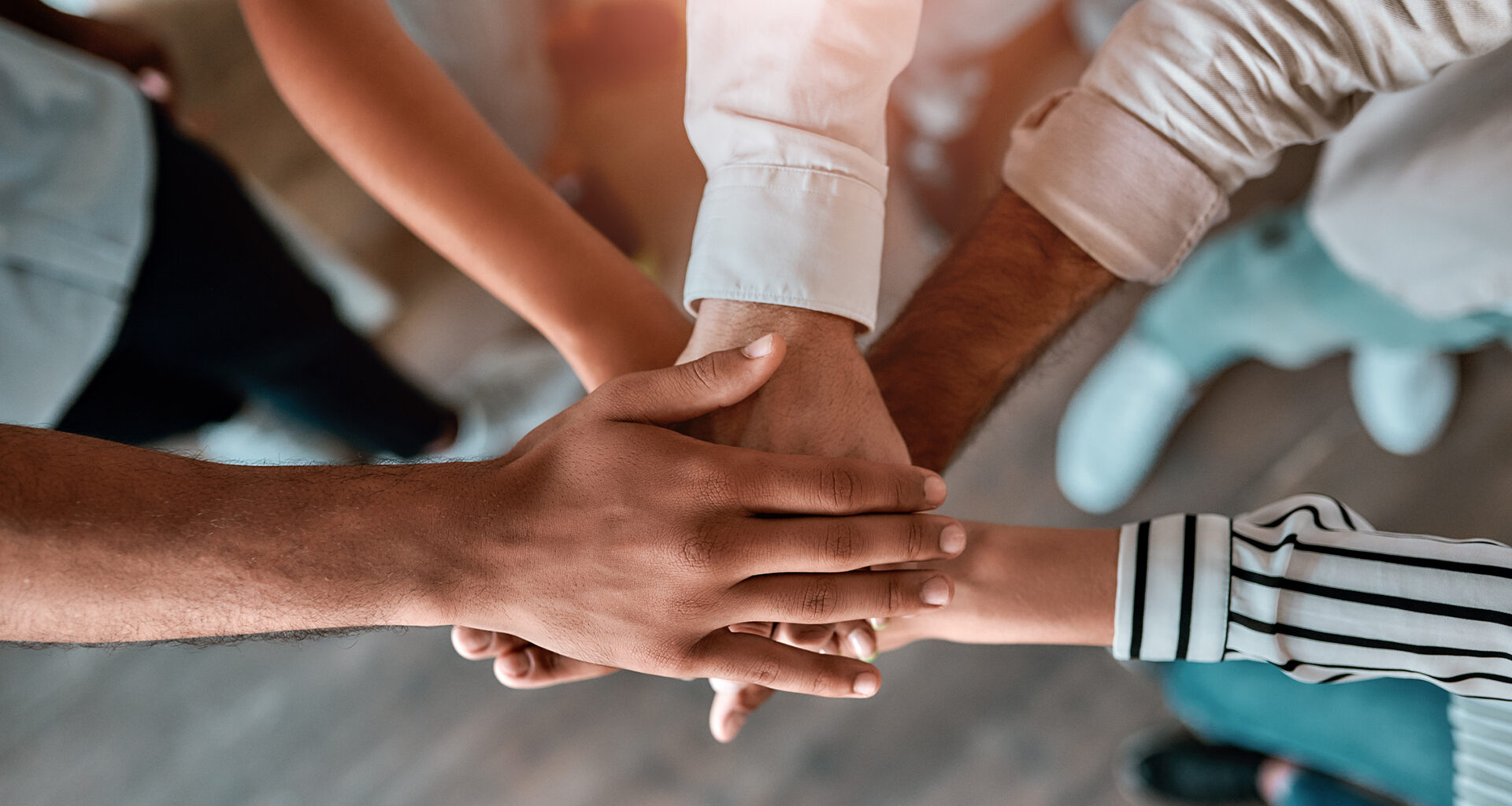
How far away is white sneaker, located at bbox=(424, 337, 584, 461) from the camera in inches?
59.7

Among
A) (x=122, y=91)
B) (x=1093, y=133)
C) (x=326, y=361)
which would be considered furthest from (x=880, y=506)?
(x=122, y=91)

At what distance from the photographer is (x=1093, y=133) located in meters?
0.76

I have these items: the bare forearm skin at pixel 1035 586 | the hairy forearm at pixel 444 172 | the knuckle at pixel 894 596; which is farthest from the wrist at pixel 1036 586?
the hairy forearm at pixel 444 172

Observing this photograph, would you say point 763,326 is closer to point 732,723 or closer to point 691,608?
point 691,608

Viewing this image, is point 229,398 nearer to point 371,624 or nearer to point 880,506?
point 371,624

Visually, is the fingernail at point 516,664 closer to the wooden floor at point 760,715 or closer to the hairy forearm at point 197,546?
the hairy forearm at point 197,546

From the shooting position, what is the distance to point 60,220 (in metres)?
0.92

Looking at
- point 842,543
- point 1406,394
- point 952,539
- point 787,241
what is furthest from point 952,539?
point 1406,394

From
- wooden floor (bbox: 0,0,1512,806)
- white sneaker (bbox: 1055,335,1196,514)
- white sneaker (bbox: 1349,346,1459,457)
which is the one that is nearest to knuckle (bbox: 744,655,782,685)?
wooden floor (bbox: 0,0,1512,806)

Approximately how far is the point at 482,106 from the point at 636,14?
0.43 metres

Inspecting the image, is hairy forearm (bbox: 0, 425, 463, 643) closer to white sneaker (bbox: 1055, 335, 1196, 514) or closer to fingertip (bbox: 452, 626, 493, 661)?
fingertip (bbox: 452, 626, 493, 661)

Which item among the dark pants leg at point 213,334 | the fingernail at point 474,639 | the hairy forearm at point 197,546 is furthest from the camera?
the dark pants leg at point 213,334

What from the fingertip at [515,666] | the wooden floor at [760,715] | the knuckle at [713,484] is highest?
the knuckle at [713,484]

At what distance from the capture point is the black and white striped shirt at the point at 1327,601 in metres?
0.61
